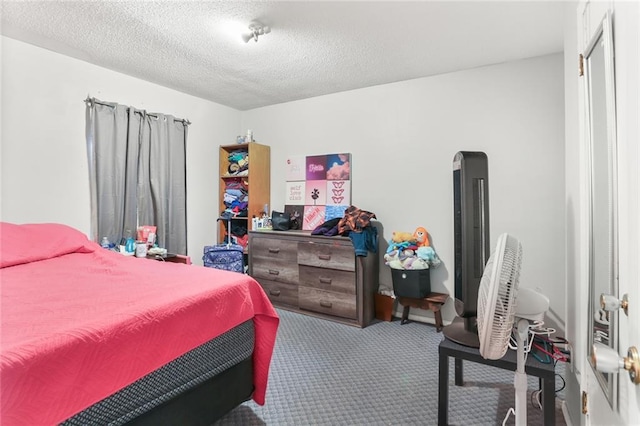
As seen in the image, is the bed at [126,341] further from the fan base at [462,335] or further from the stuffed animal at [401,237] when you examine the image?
the stuffed animal at [401,237]

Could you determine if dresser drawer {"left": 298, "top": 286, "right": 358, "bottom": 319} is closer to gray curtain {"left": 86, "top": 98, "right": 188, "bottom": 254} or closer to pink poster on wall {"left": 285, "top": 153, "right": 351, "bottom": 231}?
pink poster on wall {"left": 285, "top": 153, "right": 351, "bottom": 231}

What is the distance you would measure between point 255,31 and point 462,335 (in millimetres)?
2320

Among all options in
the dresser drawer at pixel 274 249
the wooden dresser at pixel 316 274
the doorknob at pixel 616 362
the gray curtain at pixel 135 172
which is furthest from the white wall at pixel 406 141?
the doorknob at pixel 616 362

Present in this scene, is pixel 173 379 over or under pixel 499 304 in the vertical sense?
under

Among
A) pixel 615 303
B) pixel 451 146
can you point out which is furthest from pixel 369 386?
pixel 451 146

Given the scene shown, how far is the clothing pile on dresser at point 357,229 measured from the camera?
3105 millimetres

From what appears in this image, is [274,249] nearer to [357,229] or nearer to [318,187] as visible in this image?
[318,187]

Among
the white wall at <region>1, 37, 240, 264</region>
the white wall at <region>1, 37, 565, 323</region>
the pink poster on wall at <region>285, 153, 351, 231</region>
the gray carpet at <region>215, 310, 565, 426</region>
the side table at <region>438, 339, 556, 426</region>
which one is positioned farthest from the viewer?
the pink poster on wall at <region>285, 153, 351, 231</region>

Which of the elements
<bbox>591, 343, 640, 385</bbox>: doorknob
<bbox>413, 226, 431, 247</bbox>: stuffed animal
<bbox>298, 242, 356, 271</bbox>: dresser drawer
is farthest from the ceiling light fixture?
<bbox>591, 343, 640, 385</bbox>: doorknob

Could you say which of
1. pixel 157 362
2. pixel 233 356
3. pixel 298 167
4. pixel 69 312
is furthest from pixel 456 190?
pixel 298 167

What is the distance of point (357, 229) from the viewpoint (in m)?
3.17

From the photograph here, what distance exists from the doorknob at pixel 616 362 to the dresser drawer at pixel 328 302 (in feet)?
8.30

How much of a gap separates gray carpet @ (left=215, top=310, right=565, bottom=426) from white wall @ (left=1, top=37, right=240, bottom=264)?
228 centimetres

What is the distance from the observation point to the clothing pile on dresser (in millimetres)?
3105
